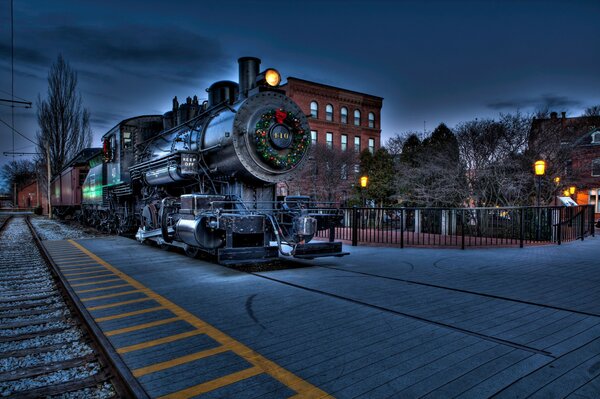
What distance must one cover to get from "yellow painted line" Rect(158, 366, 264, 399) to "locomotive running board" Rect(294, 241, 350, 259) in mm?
3996

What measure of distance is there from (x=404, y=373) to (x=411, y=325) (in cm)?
116

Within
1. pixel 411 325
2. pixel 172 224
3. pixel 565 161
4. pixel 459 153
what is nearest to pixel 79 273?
pixel 172 224

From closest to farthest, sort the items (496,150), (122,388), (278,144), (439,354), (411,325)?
(122,388)
(439,354)
(411,325)
(278,144)
(496,150)

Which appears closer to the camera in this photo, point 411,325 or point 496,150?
point 411,325

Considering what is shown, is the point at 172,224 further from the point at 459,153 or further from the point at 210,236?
the point at 459,153

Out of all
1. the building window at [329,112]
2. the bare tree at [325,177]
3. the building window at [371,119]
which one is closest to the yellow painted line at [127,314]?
the bare tree at [325,177]

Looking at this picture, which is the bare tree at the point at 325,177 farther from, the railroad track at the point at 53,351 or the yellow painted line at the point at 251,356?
the yellow painted line at the point at 251,356

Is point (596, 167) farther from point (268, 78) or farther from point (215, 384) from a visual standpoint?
point (215, 384)

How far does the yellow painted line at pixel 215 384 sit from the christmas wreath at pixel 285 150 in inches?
200

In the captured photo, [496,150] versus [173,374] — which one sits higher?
[496,150]

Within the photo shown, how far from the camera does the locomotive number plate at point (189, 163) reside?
323 inches

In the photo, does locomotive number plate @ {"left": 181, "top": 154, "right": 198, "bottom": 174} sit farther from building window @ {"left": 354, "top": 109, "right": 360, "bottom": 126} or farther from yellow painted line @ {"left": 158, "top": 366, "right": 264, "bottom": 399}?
building window @ {"left": 354, "top": 109, "right": 360, "bottom": 126}

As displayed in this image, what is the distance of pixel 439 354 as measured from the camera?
3164 millimetres

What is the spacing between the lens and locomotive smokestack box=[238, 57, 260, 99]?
800 cm
